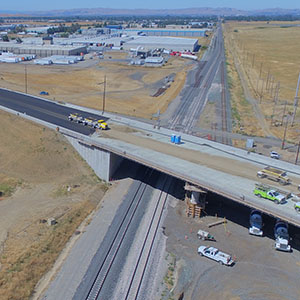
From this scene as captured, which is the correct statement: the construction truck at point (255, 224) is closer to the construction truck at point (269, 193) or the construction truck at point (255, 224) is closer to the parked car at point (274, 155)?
the construction truck at point (269, 193)

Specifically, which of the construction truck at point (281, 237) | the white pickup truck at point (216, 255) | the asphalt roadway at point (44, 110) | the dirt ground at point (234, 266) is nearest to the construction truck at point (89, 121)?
the asphalt roadway at point (44, 110)

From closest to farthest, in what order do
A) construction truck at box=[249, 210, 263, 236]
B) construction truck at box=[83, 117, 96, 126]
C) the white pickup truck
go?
the white pickup truck → construction truck at box=[249, 210, 263, 236] → construction truck at box=[83, 117, 96, 126]

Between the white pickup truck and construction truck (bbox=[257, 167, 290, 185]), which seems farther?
construction truck (bbox=[257, 167, 290, 185])

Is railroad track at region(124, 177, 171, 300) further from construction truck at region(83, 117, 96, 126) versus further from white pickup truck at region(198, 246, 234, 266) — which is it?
construction truck at region(83, 117, 96, 126)

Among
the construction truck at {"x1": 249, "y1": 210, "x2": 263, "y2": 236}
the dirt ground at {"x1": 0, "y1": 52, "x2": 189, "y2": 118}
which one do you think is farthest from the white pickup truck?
the dirt ground at {"x1": 0, "y1": 52, "x2": 189, "y2": 118}

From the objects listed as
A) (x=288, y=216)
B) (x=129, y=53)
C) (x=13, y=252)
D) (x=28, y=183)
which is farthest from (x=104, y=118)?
(x=129, y=53)
